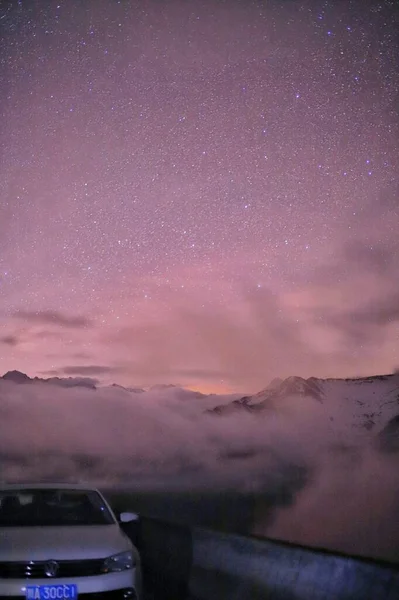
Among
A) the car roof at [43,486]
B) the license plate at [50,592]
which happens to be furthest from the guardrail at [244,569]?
the license plate at [50,592]

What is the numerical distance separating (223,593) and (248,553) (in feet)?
2.04

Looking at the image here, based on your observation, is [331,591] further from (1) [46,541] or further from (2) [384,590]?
(1) [46,541]

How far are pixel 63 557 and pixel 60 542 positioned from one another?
1.03 ft

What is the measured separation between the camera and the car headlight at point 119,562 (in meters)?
7.88

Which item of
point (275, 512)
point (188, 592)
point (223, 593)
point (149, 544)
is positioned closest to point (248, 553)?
point (223, 593)

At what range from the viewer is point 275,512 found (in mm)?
117062

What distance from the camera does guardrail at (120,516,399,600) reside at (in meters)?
6.65

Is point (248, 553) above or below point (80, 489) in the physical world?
below

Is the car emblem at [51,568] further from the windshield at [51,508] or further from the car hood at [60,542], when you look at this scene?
the windshield at [51,508]

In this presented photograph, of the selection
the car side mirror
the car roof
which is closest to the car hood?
the car side mirror

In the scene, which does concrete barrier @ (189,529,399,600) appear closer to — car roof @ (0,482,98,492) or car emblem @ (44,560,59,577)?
car roof @ (0,482,98,492)

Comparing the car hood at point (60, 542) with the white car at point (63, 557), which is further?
the car hood at point (60, 542)

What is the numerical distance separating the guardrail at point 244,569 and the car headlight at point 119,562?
52.6 inches

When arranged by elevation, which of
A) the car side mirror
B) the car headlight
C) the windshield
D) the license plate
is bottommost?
the license plate
